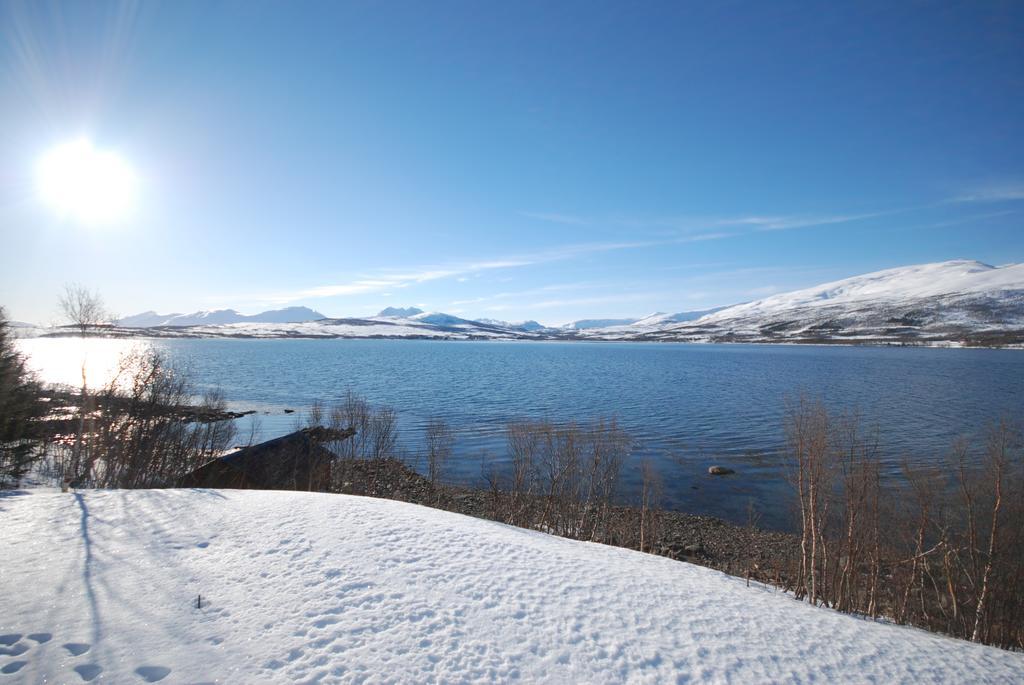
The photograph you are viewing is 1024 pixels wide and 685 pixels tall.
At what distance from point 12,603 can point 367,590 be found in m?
5.09

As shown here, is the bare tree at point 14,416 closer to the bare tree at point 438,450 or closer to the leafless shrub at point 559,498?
the bare tree at point 438,450

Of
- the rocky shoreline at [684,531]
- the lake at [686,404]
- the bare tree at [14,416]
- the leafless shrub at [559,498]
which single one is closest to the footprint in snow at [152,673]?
the rocky shoreline at [684,531]

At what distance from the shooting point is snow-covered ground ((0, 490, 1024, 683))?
609cm

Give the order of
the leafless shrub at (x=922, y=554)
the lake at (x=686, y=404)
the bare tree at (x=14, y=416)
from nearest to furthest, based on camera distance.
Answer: the leafless shrub at (x=922, y=554), the bare tree at (x=14, y=416), the lake at (x=686, y=404)

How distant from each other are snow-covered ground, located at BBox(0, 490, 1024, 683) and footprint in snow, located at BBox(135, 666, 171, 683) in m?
0.02

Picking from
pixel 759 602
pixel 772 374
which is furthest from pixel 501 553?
pixel 772 374

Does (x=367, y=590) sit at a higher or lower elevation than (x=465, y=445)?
higher

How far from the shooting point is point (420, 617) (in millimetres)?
7238

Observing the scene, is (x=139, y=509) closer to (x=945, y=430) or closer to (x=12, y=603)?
(x=12, y=603)

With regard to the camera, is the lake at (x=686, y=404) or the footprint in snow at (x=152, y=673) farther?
the lake at (x=686, y=404)

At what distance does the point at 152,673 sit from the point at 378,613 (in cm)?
283

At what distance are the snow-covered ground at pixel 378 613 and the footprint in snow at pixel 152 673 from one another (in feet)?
0.07

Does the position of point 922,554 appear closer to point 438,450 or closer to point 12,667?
point 12,667

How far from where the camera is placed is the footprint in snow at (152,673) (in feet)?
18.1
